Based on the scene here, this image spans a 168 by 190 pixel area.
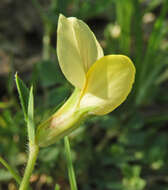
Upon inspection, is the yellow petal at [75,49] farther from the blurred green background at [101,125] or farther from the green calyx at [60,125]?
the blurred green background at [101,125]

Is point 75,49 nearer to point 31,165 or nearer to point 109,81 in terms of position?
point 109,81

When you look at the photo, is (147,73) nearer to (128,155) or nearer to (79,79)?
(128,155)

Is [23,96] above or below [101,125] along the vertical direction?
above

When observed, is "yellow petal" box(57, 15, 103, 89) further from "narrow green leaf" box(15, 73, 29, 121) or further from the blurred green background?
the blurred green background

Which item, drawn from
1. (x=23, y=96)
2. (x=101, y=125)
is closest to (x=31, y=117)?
(x=23, y=96)

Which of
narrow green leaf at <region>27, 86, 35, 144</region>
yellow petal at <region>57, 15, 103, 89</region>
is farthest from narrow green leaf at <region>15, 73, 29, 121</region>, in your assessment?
yellow petal at <region>57, 15, 103, 89</region>

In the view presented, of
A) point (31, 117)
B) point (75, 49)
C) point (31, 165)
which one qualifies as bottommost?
point (31, 165)

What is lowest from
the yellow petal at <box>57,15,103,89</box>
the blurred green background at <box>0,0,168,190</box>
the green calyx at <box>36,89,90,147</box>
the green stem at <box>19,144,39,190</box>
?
the blurred green background at <box>0,0,168,190</box>

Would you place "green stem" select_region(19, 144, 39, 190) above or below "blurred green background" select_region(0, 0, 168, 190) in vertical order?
above

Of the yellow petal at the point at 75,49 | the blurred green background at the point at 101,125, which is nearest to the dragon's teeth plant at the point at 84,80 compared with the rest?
the yellow petal at the point at 75,49
